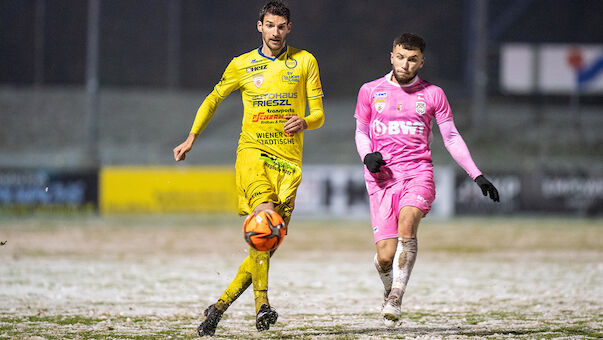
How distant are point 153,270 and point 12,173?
444 inches

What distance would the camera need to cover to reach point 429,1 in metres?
35.5

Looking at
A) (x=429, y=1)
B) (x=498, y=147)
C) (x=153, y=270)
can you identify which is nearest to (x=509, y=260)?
(x=153, y=270)

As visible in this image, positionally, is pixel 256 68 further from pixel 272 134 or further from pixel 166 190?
pixel 166 190

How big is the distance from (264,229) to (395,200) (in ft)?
4.02

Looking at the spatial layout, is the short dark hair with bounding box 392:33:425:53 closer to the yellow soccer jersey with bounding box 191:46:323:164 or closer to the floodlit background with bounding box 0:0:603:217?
the yellow soccer jersey with bounding box 191:46:323:164

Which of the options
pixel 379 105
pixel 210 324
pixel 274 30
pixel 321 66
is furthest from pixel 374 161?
pixel 321 66

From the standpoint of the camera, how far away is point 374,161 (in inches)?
264

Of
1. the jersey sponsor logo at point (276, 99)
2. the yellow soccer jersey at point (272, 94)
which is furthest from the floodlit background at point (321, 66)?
the jersey sponsor logo at point (276, 99)

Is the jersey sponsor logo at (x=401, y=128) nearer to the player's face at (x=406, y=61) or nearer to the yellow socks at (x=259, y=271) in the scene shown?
the player's face at (x=406, y=61)

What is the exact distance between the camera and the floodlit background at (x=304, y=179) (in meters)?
8.49

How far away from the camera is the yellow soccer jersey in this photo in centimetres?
670

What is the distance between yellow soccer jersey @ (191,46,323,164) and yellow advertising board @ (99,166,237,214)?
16.1 meters

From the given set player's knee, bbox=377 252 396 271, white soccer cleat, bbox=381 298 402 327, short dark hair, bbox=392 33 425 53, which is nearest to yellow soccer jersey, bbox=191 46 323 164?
short dark hair, bbox=392 33 425 53

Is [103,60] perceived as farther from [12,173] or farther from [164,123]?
[12,173]
